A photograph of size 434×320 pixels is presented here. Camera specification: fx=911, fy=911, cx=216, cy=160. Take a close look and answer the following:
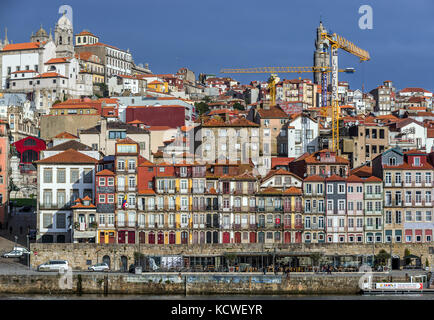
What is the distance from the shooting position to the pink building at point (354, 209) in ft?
283

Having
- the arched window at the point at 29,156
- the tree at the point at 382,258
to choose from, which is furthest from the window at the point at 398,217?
the arched window at the point at 29,156

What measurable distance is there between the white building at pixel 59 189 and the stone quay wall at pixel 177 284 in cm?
1638

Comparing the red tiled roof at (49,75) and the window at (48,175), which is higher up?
the red tiled roof at (49,75)

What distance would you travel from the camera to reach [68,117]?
12975 centimetres

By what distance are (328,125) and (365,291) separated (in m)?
59.0

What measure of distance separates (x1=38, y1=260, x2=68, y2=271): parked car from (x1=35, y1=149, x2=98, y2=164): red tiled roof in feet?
46.7

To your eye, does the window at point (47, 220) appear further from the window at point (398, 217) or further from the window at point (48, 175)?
the window at point (398, 217)

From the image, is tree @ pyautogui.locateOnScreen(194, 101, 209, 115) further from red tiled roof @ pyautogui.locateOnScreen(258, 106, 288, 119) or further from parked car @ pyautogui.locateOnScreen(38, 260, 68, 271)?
parked car @ pyautogui.locateOnScreen(38, 260, 68, 271)
